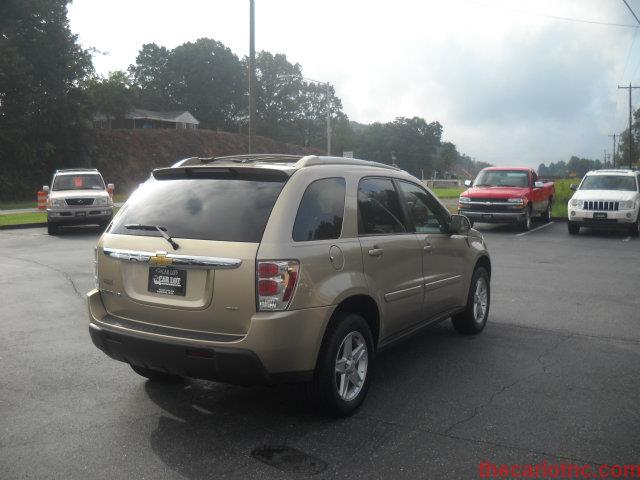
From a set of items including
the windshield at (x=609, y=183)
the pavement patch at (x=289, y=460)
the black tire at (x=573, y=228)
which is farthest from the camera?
the windshield at (x=609, y=183)

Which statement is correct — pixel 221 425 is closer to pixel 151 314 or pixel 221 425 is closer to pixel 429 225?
pixel 151 314

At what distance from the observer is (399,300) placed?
4965mm

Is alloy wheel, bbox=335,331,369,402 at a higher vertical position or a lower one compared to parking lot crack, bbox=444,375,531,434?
higher

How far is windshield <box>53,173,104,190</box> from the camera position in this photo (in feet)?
63.3

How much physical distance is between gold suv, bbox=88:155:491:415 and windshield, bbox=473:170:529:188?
634 inches

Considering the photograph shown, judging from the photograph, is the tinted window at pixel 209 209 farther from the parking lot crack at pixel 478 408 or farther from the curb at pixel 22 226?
the curb at pixel 22 226

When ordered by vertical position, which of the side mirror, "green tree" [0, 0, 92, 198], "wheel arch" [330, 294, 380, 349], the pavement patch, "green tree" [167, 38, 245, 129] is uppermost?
"green tree" [167, 38, 245, 129]

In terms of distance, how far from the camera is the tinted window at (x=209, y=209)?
13.1 feet

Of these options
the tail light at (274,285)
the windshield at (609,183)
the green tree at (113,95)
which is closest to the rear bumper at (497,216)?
the windshield at (609,183)

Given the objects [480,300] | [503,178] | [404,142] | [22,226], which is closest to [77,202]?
[22,226]

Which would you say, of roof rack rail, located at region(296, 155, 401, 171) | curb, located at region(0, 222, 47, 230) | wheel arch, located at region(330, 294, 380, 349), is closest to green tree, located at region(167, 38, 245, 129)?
curb, located at region(0, 222, 47, 230)

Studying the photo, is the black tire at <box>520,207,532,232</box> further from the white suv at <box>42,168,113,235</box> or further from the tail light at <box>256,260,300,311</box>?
the tail light at <box>256,260,300,311</box>

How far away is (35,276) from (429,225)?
7354 mm

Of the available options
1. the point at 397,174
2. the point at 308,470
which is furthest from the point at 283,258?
the point at 397,174
